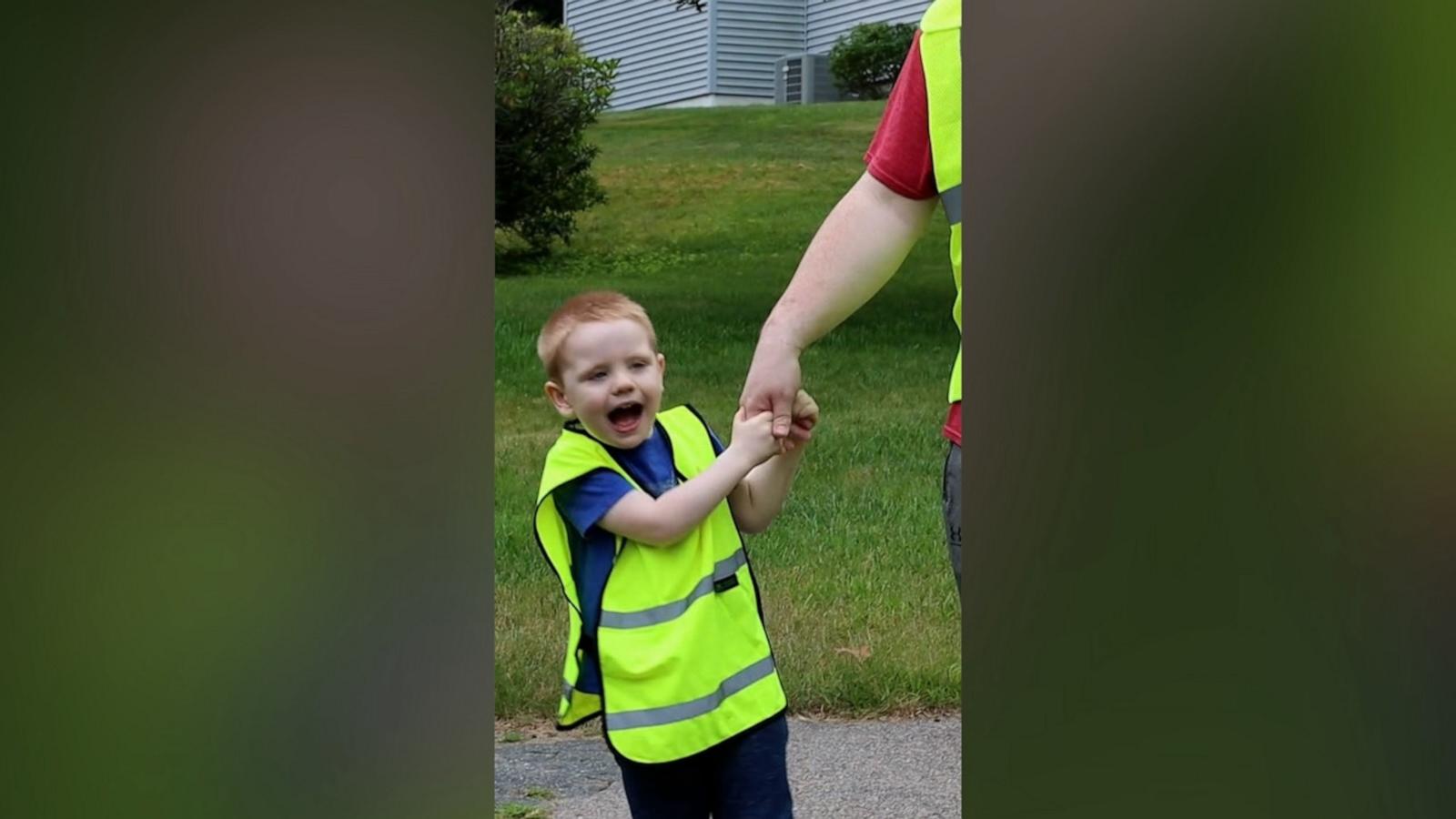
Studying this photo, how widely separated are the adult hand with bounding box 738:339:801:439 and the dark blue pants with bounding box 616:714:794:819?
480mm

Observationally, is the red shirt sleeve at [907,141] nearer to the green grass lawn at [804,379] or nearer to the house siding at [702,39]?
the green grass lawn at [804,379]

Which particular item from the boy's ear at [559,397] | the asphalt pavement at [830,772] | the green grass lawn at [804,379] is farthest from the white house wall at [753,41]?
the boy's ear at [559,397]

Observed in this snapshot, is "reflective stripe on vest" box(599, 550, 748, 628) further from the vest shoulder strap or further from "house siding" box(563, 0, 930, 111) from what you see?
"house siding" box(563, 0, 930, 111)

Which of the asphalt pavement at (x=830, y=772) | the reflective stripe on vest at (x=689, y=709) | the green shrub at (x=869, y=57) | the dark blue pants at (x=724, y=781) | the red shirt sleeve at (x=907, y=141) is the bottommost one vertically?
the asphalt pavement at (x=830, y=772)

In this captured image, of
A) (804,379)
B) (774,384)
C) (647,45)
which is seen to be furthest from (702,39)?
(774,384)

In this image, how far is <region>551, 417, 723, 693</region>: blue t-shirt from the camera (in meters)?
2.57

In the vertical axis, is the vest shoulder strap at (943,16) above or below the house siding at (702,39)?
below

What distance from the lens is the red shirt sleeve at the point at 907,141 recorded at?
221 centimetres

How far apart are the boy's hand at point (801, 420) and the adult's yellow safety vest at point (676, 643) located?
18cm

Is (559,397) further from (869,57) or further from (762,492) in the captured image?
(869,57)
